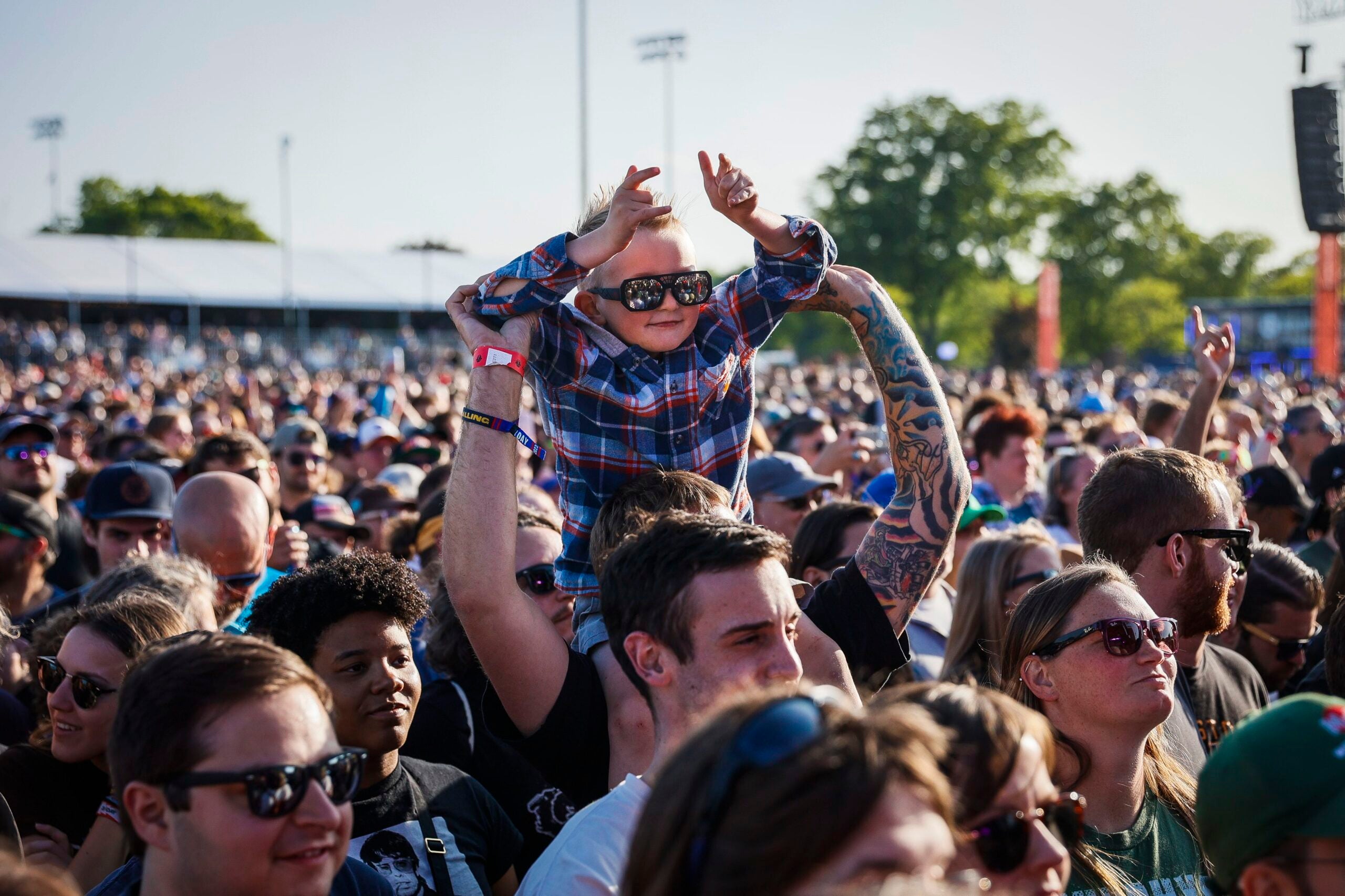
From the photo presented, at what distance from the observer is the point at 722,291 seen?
3232 mm

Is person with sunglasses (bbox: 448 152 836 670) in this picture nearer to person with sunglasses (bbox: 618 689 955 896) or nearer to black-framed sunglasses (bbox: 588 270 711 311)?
black-framed sunglasses (bbox: 588 270 711 311)

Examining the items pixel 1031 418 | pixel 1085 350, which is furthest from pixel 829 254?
pixel 1085 350

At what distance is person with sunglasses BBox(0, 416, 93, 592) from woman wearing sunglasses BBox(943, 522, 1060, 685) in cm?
507

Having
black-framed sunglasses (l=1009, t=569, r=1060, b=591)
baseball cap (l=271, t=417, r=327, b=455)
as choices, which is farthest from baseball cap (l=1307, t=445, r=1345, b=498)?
baseball cap (l=271, t=417, r=327, b=455)

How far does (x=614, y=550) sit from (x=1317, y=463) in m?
6.25

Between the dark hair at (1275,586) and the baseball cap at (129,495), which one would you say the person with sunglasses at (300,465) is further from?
the dark hair at (1275,586)

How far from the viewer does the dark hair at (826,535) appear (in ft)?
17.8

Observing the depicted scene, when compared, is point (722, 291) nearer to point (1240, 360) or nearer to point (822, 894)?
point (822, 894)

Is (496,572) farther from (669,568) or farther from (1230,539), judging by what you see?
(1230,539)

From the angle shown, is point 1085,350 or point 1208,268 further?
point 1208,268

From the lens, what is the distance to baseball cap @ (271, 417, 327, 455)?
28.1 feet

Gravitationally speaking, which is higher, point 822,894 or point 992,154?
point 992,154

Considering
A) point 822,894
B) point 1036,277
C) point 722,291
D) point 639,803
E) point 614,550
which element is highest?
point 1036,277

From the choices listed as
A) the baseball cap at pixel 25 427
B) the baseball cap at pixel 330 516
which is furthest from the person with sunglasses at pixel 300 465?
the baseball cap at pixel 25 427
